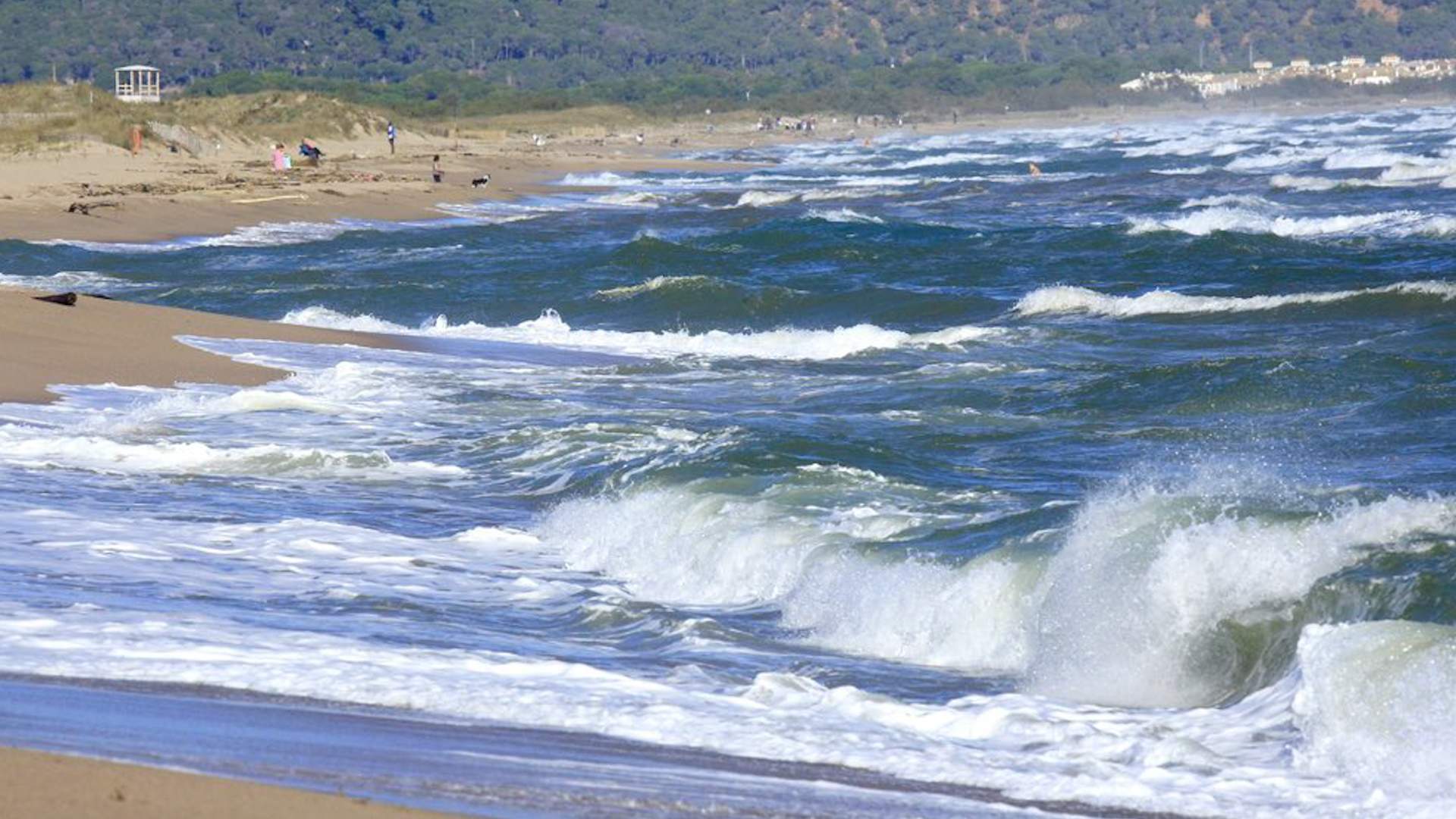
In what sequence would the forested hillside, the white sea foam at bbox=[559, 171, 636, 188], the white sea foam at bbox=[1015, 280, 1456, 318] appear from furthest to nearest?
the forested hillside
the white sea foam at bbox=[559, 171, 636, 188]
the white sea foam at bbox=[1015, 280, 1456, 318]

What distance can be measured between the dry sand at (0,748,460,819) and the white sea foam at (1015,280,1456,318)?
17.9 meters

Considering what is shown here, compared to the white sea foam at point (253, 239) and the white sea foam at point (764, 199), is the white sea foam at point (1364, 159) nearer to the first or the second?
the white sea foam at point (764, 199)

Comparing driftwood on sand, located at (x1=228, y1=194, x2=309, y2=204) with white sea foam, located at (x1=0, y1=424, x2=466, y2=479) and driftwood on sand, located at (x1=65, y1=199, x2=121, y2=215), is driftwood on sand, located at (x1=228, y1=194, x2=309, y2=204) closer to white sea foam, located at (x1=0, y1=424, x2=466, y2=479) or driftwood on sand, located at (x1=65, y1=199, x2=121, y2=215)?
driftwood on sand, located at (x1=65, y1=199, x2=121, y2=215)

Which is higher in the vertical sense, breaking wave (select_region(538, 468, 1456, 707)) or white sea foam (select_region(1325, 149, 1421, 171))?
white sea foam (select_region(1325, 149, 1421, 171))

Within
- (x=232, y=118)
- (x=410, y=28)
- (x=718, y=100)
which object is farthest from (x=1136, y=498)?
(x=410, y=28)

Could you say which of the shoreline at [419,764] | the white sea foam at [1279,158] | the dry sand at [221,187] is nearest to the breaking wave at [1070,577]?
the shoreline at [419,764]

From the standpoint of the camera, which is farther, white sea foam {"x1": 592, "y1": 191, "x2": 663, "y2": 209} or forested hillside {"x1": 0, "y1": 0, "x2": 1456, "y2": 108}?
forested hillside {"x1": 0, "y1": 0, "x2": 1456, "y2": 108}

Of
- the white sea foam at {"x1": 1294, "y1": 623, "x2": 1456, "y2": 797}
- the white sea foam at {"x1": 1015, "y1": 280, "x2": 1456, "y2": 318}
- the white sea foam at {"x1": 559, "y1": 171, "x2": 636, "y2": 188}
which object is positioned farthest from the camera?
the white sea foam at {"x1": 559, "y1": 171, "x2": 636, "y2": 188}

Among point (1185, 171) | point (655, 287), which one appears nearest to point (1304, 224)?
point (655, 287)

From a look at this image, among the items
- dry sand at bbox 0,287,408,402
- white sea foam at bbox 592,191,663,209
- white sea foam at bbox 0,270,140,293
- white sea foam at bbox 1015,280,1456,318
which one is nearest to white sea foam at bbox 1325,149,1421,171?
white sea foam at bbox 592,191,663,209

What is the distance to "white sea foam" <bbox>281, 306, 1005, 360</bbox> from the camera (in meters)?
20.2

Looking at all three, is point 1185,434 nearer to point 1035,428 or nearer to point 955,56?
point 1035,428

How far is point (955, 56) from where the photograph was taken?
185750 mm

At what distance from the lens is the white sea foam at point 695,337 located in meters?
20.2
